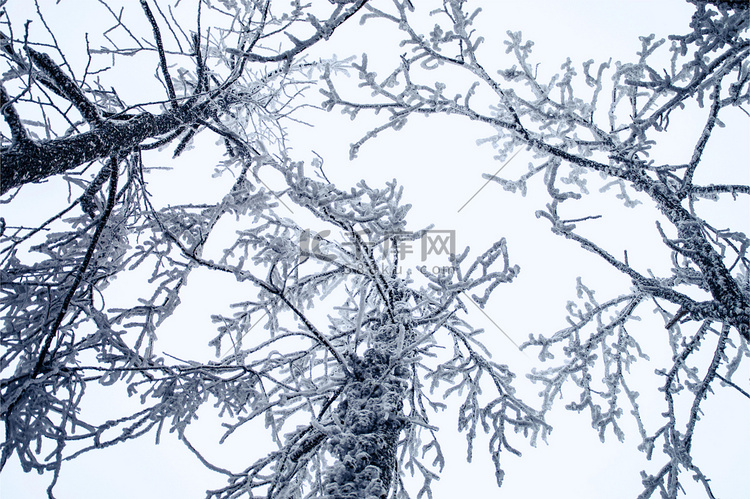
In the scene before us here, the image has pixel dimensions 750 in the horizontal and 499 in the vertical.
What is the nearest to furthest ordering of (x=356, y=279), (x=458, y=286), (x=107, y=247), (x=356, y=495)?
1. (x=356, y=495)
2. (x=458, y=286)
3. (x=107, y=247)
4. (x=356, y=279)

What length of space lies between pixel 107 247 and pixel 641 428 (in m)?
6.49

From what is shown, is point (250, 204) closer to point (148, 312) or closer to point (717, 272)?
point (148, 312)

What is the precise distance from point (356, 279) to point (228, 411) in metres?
2.43

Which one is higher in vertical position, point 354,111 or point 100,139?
point 354,111

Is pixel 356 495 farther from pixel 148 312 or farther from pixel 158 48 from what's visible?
pixel 158 48

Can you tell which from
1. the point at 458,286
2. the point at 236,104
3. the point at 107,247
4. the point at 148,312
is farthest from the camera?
the point at 236,104

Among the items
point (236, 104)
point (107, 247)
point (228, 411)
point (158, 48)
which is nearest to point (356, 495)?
point (228, 411)

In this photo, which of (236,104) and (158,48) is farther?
(236,104)

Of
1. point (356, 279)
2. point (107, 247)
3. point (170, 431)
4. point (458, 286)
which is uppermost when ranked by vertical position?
point (356, 279)

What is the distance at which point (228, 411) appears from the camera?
3.81 meters

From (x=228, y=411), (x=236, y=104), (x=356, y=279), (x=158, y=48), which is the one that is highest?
(x=236, y=104)

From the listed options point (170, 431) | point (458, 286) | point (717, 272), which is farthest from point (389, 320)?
point (717, 272)

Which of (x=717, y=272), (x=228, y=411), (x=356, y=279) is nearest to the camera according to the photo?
(x=717, y=272)

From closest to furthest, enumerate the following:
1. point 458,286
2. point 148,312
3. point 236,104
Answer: point 458,286
point 148,312
point 236,104
